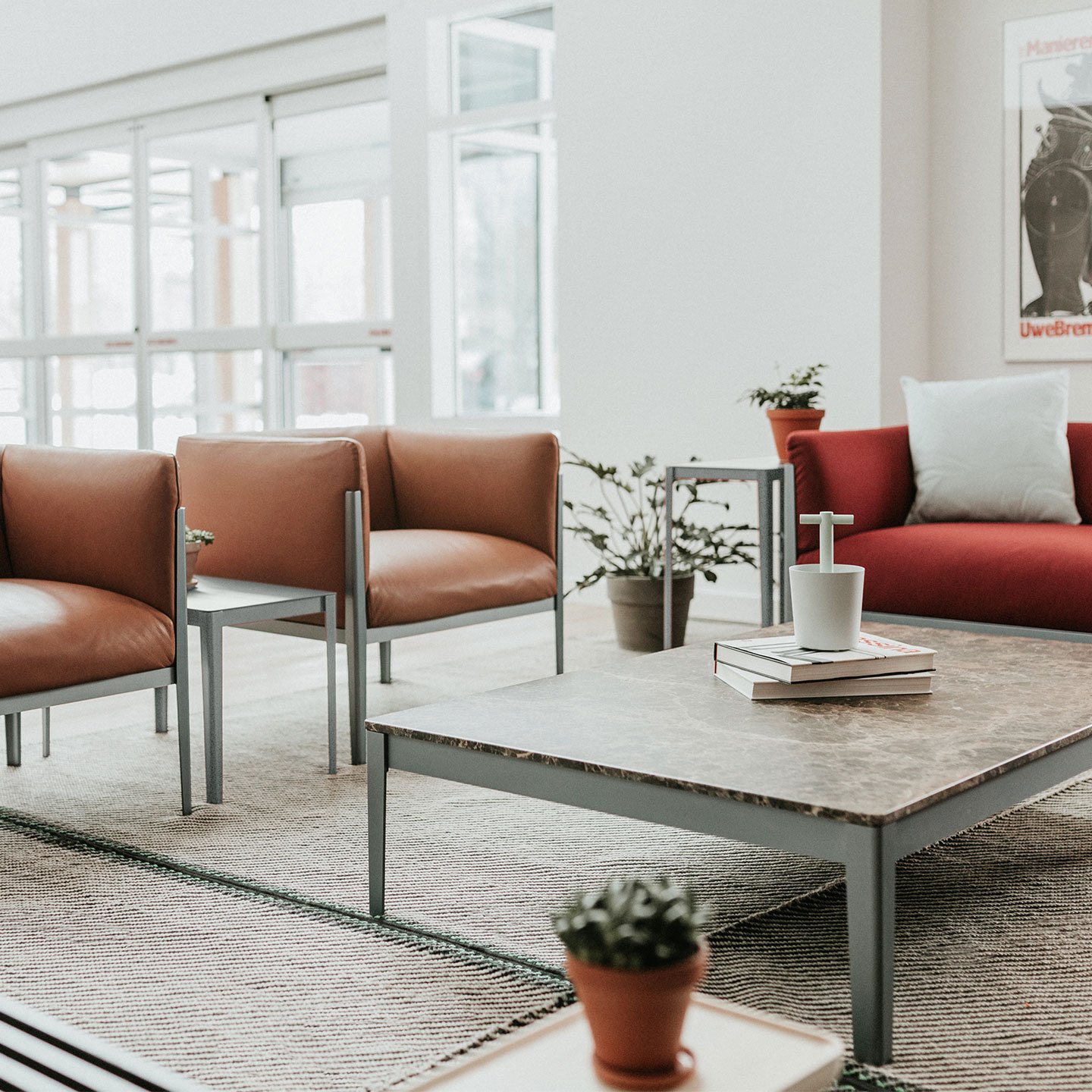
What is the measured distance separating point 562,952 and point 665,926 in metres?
0.85

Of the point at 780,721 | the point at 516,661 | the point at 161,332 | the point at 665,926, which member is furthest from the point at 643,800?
A: the point at 161,332

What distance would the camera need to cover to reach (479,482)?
148 inches

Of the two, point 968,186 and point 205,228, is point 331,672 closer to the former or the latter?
point 968,186

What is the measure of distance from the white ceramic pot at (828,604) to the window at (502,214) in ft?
13.1

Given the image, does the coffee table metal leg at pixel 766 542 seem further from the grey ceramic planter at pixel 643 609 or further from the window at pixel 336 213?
the window at pixel 336 213

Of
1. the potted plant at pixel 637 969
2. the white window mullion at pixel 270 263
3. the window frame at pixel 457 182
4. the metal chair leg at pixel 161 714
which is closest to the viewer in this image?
the potted plant at pixel 637 969

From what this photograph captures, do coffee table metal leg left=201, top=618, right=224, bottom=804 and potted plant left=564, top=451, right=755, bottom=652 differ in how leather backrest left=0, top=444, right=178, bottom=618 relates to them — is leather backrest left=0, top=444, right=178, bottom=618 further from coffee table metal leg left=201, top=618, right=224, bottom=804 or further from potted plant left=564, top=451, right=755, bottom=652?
potted plant left=564, top=451, right=755, bottom=652

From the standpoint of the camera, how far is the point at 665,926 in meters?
1.12

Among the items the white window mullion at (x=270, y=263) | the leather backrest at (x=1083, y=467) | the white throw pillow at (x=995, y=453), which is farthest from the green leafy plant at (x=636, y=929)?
the white window mullion at (x=270, y=263)

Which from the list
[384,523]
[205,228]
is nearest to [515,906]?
[384,523]

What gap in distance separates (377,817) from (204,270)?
5.48 m

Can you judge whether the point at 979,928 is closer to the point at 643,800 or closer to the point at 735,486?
the point at 643,800

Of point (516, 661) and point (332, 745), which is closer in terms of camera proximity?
point (332, 745)

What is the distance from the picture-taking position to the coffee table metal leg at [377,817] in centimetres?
203
